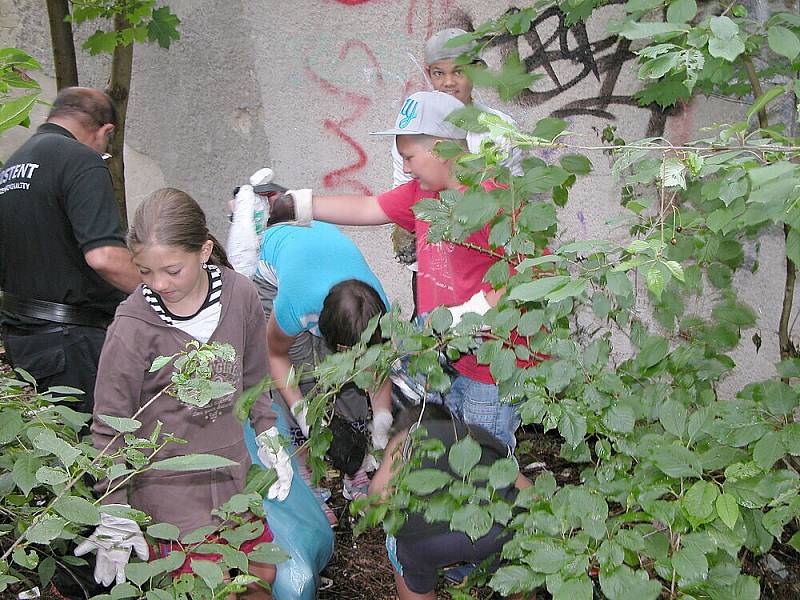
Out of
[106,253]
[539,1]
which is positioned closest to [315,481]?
[106,253]

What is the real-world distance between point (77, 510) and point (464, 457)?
25.1 inches

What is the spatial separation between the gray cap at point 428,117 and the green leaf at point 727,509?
1.30 metres

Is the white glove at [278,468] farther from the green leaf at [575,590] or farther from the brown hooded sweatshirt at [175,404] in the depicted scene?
the green leaf at [575,590]

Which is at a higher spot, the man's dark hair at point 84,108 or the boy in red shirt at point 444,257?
the man's dark hair at point 84,108

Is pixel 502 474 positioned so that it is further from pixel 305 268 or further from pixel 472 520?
pixel 305 268

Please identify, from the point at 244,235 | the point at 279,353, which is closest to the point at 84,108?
the point at 244,235

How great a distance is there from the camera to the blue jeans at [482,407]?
239 cm

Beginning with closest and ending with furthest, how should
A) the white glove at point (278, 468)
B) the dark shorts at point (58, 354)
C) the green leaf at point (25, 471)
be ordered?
the green leaf at point (25, 471), the white glove at point (278, 468), the dark shorts at point (58, 354)

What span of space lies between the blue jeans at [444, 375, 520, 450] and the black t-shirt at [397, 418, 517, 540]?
0.35 m

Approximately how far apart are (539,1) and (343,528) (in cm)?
196

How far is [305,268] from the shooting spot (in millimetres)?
2701

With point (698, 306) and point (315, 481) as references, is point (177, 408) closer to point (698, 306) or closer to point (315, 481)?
point (315, 481)

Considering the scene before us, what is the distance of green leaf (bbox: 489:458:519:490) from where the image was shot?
141 cm

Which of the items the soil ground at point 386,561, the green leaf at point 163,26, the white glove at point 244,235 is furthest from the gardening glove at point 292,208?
the green leaf at point 163,26
